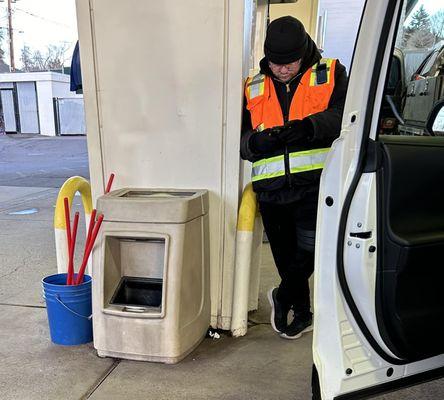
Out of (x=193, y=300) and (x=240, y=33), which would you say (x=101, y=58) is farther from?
(x=193, y=300)

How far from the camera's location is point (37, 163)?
11.3 meters

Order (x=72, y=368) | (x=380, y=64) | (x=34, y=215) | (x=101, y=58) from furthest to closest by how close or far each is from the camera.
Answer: (x=34, y=215) → (x=101, y=58) → (x=72, y=368) → (x=380, y=64)

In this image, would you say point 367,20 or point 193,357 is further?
point 193,357

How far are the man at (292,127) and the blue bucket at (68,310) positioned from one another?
1.11 metres

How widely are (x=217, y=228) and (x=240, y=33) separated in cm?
108

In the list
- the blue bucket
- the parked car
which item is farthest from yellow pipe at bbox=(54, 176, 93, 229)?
the parked car

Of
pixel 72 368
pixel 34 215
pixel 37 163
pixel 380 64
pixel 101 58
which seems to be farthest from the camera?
pixel 37 163

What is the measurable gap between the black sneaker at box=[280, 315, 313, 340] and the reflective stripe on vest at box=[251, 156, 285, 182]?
920mm

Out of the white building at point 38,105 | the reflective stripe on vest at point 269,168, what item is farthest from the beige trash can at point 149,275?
the white building at point 38,105

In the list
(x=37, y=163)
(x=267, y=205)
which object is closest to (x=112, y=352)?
(x=267, y=205)

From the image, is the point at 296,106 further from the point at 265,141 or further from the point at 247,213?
the point at 247,213

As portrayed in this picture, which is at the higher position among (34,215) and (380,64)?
(380,64)

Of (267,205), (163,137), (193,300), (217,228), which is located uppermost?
(163,137)

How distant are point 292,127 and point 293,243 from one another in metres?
0.70
